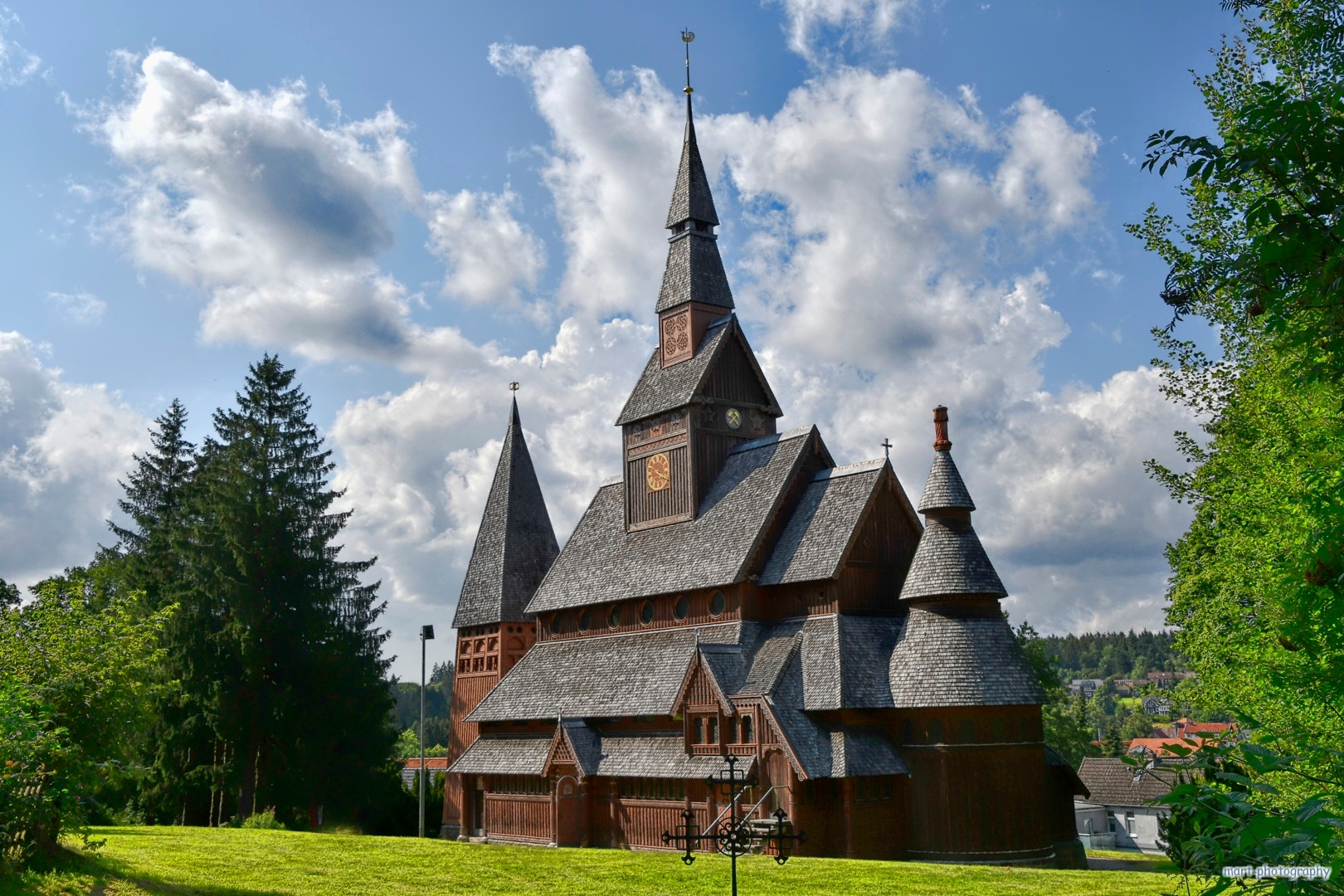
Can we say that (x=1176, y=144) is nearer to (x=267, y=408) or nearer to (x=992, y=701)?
(x=992, y=701)

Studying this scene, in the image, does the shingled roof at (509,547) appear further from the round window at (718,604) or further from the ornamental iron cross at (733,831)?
the ornamental iron cross at (733,831)

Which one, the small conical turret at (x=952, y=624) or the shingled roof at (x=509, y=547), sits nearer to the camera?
the small conical turret at (x=952, y=624)

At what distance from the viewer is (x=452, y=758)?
4672 cm

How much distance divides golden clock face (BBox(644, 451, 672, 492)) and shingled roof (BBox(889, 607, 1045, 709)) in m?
11.7

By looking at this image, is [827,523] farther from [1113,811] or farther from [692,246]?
[1113,811]

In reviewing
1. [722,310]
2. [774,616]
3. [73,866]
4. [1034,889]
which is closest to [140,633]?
[73,866]

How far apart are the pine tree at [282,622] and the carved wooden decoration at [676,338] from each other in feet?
53.4

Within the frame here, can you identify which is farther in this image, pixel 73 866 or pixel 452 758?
pixel 452 758

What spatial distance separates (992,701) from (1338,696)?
67.3 feet

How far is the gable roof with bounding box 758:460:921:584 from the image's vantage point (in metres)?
33.7

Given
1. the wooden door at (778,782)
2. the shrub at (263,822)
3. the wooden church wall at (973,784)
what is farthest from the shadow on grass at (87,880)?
the shrub at (263,822)

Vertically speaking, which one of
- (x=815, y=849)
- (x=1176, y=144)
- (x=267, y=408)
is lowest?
(x=815, y=849)

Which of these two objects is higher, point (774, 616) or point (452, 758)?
point (774, 616)

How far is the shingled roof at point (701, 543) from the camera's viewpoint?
36.0m
